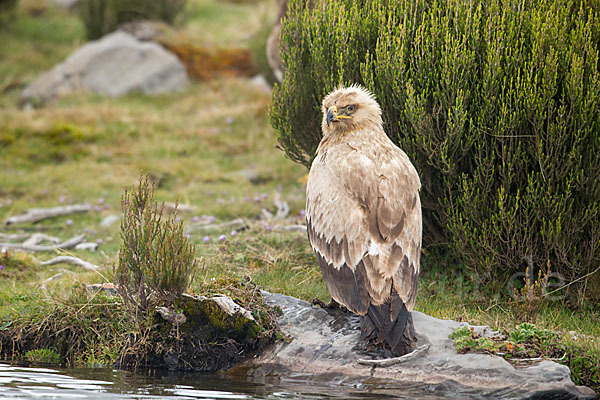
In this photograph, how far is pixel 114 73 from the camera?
2364cm

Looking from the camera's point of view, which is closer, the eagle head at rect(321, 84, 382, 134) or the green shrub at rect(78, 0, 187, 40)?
the eagle head at rect(321, 84, 382, 134)

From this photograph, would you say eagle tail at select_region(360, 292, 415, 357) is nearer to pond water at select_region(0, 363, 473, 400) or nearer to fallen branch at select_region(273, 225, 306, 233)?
pond water at select_region(0, 363, 473, 400)

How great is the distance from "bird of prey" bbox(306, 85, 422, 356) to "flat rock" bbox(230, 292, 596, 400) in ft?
0.94

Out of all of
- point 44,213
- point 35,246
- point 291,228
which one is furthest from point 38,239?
point 291,228

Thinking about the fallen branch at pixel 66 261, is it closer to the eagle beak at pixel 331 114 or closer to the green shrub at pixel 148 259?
the green shrub at pixel 148 259

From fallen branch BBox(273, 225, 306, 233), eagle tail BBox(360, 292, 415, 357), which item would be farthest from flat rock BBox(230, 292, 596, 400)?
fallen branch BBox(273, 225, 306, 233)

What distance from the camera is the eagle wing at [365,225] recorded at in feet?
23.1

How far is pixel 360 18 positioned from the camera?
10438mm

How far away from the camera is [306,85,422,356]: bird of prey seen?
22.9 feet

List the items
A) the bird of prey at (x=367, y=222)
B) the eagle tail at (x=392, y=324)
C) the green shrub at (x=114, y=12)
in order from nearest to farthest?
the eagle tail at (x=392, y=324) → the bird of prey at (x=367, y=222) → the green shrub at (x=114, y=12)

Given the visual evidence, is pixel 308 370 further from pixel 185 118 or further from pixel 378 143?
pixel 185 118

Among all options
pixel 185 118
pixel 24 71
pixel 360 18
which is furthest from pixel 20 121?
pixel 360 18

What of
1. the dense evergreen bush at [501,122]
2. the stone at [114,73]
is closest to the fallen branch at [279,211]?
the dense evergreen bush at [501,122]

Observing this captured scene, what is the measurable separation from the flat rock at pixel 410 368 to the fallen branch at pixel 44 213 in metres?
8.44
